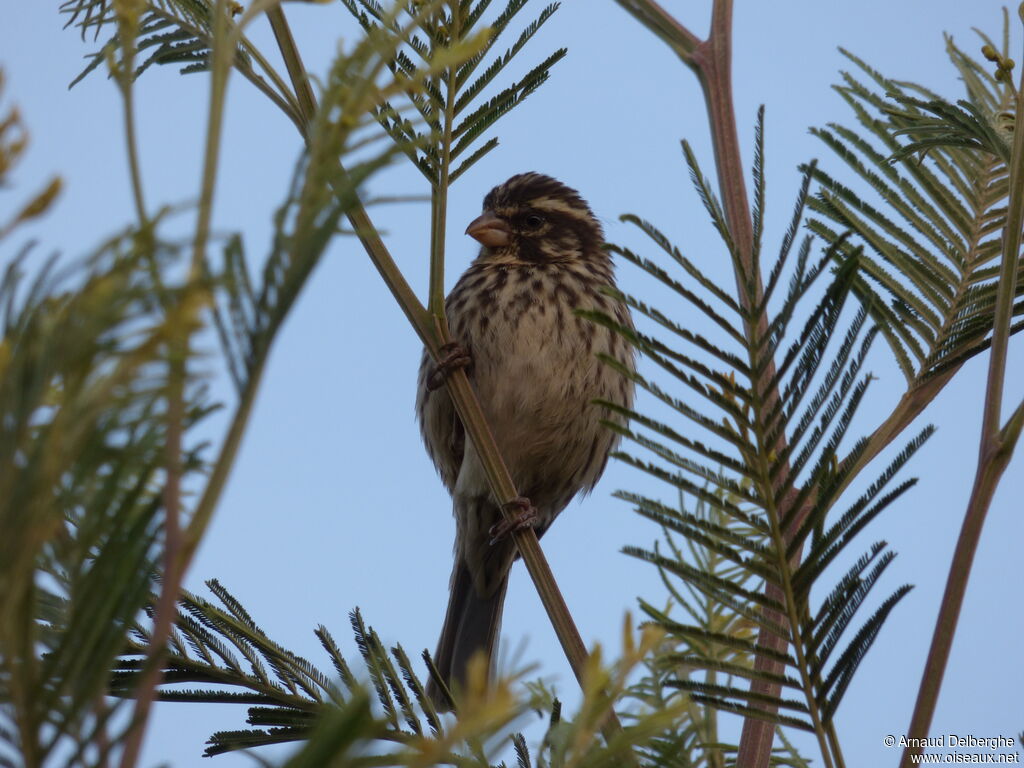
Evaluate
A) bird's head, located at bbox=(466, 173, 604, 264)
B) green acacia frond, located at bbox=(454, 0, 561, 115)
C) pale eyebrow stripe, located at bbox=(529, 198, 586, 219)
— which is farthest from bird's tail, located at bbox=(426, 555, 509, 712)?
green acacia frond, located at bbox=(454, 0, 561, 115)

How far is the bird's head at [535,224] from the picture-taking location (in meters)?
4.61

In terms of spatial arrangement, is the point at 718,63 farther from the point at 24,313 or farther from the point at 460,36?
the point at 24,313

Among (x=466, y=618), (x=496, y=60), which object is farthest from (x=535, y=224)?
(x=496, y=60)

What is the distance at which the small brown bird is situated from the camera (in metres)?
4.29

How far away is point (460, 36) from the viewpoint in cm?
227

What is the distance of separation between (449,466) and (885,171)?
98.0 inches

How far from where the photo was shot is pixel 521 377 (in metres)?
4.27

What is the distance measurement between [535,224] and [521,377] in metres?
0.72

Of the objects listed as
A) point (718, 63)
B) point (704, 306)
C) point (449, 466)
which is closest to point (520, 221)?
point (449, 466)

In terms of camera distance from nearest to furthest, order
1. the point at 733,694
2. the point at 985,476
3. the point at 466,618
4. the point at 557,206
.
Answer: the point at 733,694
the point at 985,476
the point at 466,618
the point at 557,206

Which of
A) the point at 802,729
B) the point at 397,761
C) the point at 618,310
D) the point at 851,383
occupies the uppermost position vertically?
the point at 618,310

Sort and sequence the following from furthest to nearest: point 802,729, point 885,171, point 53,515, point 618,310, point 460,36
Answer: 1. point 618,310
2. point 885,171
3. point 460,36
4. point 802,729
5. point 53,515

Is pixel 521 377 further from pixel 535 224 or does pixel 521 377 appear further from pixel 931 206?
pixel 931 206

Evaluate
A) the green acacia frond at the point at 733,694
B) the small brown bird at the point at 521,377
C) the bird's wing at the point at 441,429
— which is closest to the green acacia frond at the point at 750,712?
the green acacia frond at the point at 733,694
